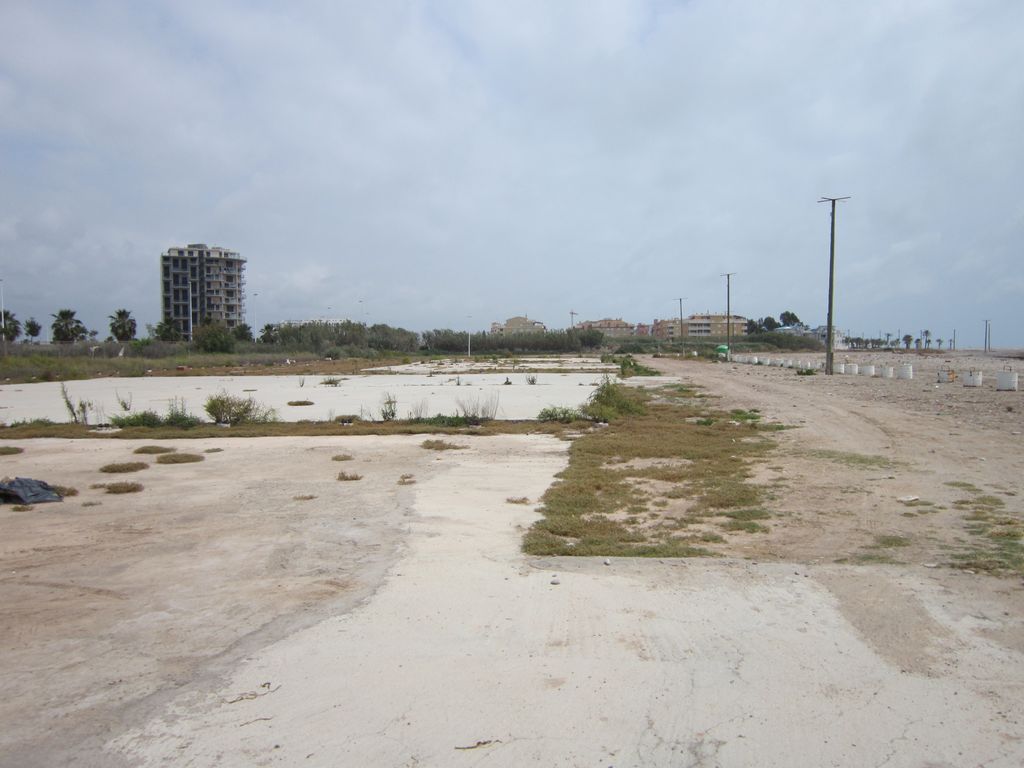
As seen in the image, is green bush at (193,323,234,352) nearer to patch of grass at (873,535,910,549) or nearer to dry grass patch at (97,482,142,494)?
dry grass patch at (97,482,142,494)

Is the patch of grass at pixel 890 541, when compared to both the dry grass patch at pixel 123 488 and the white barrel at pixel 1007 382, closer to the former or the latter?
the dry grass patch at pixel 123 488

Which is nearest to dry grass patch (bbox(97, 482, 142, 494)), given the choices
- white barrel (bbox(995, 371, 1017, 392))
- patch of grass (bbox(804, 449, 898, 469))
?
patch of grass (bbox(804, 449, 898, 469))

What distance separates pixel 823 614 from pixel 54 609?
5170 millimetres

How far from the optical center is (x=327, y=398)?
24.3 metres

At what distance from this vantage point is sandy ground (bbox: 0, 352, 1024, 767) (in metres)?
3.00

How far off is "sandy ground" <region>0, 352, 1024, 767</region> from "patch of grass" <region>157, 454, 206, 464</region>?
10.8 ft

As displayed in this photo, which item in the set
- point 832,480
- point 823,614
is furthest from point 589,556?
point 832,480

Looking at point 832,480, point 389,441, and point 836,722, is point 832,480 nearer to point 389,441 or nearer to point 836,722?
point 836,722

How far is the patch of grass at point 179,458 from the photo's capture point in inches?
431

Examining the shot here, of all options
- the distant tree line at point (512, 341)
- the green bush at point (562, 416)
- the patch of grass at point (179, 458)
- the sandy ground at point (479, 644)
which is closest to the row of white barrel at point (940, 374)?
the green bush at point (562, 416)

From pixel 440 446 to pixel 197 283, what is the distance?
121m

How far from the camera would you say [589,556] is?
18.8ft

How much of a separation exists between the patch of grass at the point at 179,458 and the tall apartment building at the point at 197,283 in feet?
380

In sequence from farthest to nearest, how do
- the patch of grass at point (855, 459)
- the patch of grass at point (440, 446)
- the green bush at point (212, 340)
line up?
the green bush at point (212, 340), the patch of grass at point (440, 446), the patch of grass at point (855, 459)
